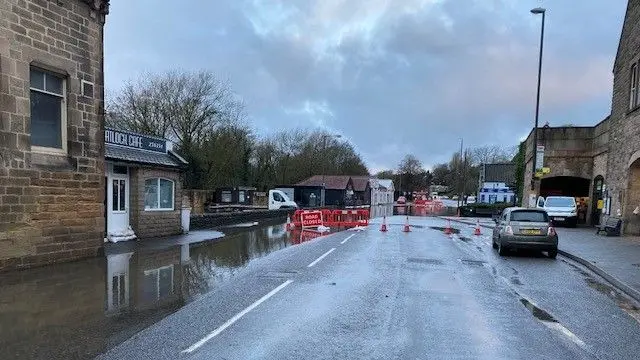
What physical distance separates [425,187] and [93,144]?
415 ft

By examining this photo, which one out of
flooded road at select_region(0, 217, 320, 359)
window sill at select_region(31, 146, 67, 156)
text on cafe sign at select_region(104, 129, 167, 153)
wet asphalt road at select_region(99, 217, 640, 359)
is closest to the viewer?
wet asphalt road at select_region(99, 217, 640, 359)

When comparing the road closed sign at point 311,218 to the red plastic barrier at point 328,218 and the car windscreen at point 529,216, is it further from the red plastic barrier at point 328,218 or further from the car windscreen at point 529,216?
the car windscreen at point 529,216

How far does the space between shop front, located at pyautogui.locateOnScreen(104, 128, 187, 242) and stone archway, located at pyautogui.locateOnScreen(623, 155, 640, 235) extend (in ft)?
62.0

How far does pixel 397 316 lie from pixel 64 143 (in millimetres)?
9661

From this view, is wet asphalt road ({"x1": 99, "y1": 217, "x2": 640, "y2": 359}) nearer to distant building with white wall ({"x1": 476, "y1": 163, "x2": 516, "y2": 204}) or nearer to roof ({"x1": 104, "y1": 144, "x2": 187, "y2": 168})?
roof ({"x1": 104, "y1": 144, "x2": 187, "y2": 168})

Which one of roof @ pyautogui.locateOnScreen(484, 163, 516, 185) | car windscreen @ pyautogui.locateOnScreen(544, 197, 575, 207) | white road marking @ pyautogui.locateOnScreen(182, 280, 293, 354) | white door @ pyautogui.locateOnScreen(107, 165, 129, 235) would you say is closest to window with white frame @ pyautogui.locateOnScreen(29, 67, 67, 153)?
white door @ pyautogui.locateOnScreen(107, 165, 129, 235)

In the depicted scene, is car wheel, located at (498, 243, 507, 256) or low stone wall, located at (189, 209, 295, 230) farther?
low stone wall, located at (189, 209, 295, 230)

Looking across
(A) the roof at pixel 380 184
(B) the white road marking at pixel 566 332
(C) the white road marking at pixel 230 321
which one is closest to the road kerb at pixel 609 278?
(B) the white road marking at pixel 566 332

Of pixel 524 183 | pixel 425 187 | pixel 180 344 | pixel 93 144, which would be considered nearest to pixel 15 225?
pixel 93 144

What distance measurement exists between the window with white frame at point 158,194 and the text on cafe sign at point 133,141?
133 centimetres

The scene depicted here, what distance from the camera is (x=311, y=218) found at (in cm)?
2825

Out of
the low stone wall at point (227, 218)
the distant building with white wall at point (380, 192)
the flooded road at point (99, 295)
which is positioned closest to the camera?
the flooded road at point (99, 295)

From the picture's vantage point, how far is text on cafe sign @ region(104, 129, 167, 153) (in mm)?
17955

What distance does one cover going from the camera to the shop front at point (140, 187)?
17.8 metres
